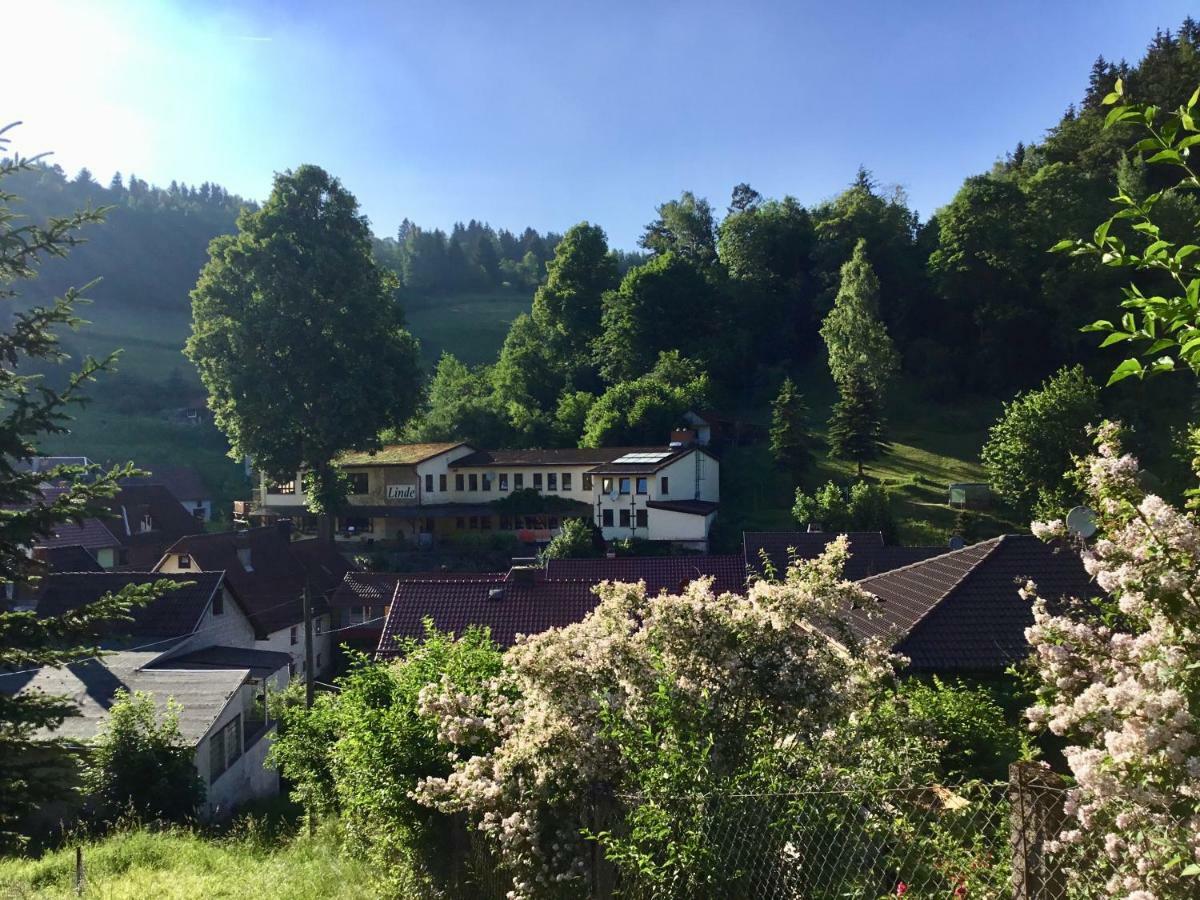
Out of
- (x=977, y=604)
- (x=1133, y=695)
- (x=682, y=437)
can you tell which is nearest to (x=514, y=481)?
(x=682, y=437)

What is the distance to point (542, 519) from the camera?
43.7 meters

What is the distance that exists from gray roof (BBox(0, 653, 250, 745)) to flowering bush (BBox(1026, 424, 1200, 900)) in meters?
15.9

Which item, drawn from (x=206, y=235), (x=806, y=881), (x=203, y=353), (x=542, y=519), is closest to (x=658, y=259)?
(x=542, y=519)

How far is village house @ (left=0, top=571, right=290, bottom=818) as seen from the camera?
16.9 m

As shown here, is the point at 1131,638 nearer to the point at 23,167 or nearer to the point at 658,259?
the point at 23,167

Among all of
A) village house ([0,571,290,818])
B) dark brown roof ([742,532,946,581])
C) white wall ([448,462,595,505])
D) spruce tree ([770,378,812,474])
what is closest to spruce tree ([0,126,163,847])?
village house ([0,571,290,818])

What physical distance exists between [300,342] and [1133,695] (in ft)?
137

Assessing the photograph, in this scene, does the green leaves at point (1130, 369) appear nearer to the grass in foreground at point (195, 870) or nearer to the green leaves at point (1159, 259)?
the green leaves at point (1159, 259)

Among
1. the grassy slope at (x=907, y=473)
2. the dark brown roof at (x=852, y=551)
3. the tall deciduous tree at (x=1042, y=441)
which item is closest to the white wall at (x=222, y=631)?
the dark brown roof at (x=852, y=551)

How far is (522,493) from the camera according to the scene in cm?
4366

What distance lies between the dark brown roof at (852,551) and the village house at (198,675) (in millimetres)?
12567

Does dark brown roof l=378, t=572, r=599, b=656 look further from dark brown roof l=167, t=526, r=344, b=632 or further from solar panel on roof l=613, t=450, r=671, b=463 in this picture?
solar panel on roof l=613, t=450, r=671, b=463

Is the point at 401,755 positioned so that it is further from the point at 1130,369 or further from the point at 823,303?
the point at 823,303

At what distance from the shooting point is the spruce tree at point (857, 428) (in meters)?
42.6
